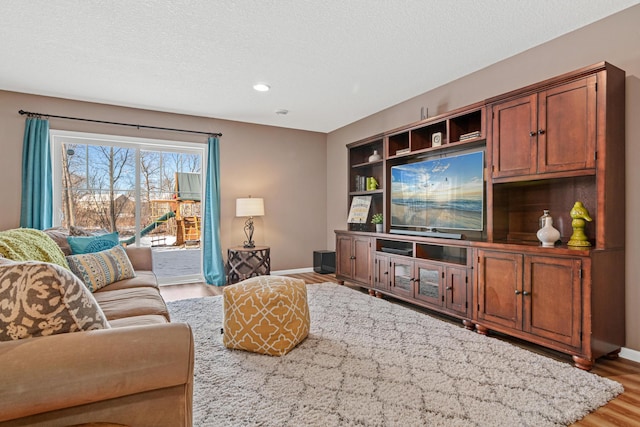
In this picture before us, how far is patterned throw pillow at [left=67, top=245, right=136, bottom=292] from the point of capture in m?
2.54

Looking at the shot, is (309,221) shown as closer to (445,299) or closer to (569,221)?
(445,299)

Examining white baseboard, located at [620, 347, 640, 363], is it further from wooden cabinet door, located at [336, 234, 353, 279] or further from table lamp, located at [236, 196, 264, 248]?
table lamp, located at [236, 196, 264, 248]

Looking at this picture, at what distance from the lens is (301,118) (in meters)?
5.14

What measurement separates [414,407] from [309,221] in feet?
14.4

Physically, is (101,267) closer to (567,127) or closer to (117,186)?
(117,186)

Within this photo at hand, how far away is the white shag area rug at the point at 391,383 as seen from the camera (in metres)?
1.68

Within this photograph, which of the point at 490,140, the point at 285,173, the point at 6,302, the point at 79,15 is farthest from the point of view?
the point at 285,173

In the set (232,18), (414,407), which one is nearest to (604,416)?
(414,407)

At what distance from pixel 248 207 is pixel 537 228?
3.62 metres

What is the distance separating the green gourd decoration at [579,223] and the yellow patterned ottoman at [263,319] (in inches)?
82.1

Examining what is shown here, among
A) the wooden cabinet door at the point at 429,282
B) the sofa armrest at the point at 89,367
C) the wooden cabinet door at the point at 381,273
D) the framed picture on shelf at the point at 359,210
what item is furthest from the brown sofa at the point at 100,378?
the framed picture on shelf at the point at 359,210

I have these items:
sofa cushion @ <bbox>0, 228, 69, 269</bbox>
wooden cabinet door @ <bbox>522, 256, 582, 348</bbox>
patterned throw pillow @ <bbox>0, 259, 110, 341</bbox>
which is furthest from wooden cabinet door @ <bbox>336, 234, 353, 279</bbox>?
patterned throw pillow @ <bbox>0, 259, 110, 341</bbox>

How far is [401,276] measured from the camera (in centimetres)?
374

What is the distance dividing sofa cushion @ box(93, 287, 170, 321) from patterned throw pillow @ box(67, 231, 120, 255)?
564mm
